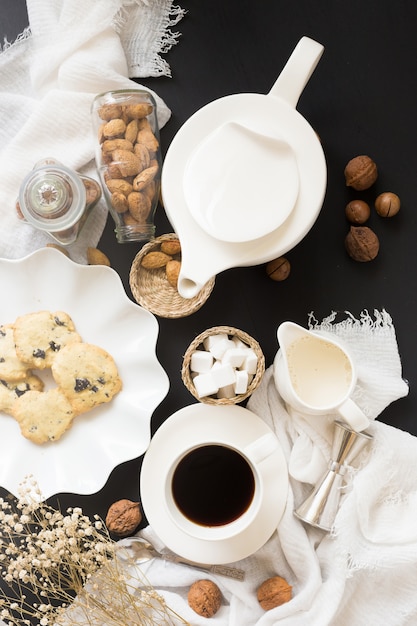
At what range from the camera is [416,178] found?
1345 mm

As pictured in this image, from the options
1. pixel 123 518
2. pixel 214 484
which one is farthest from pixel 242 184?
pixel 123 518

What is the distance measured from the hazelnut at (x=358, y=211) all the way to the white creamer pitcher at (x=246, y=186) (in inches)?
7.8

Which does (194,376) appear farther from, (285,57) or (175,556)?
(285,57)

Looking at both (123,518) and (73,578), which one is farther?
(123,518)

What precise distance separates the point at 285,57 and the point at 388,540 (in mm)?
A: 1011

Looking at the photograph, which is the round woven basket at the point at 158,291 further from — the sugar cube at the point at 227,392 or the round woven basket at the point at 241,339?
the sugar cube at the point at 227,392

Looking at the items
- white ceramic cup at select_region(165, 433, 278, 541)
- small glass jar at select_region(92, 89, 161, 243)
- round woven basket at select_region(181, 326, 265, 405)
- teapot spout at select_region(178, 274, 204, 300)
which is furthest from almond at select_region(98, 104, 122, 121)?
white ceramic cup at select_region(165, 433, 278, 541)

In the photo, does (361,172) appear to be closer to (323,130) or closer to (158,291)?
(323,130)

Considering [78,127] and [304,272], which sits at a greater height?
[78,127]

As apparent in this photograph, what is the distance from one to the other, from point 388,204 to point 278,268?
26 centimetres

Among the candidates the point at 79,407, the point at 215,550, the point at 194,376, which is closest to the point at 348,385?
the point at 194,376

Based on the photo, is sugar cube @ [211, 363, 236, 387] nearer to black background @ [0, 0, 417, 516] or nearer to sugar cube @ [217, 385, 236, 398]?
sugar cube @ [217, 385, 236, 398]

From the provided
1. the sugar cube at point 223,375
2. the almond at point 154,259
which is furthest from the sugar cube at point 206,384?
the almond at point 154,259

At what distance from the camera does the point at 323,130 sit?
1.35 metres
